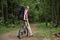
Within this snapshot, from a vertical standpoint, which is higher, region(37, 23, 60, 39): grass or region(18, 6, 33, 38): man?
region(18, 6, 33, 38): man

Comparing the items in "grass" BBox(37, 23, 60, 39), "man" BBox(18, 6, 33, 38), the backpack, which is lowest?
"grass" BBox(37, 23, 60, 39)

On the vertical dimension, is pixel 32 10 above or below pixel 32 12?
above

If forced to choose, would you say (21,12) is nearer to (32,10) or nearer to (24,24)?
(24,24)

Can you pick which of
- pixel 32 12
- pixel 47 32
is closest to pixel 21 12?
pixel 47 32

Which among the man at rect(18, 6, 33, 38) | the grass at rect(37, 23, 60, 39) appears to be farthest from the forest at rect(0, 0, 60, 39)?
the man at rect(18, 6, 33, 38)

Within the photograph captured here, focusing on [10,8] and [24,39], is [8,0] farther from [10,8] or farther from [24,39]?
[24,39]

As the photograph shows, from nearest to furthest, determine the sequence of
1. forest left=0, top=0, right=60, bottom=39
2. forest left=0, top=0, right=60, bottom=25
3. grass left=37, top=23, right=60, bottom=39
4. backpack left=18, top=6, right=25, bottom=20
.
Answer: backpack left=18, top=6, right=25, bottom=20 → grass left=37, top=23, right=60, bottom=39 → forest left=0, top=0, right=60, bottom=39 → forest left=0, top=0, right=60, bottom=25

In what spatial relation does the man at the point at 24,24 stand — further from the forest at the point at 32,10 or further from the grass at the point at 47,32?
the forest at the point at 32,10

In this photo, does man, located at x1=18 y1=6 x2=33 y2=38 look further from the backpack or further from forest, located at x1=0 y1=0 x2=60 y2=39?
forest, located at x1=0 y1=0 x2=60 y2=39

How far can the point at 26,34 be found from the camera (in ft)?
40.9

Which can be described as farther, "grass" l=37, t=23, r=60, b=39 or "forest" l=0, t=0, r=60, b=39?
"forest" l=0, t=0, r=60, b=39

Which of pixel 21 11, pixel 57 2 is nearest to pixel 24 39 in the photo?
pixel 21 11

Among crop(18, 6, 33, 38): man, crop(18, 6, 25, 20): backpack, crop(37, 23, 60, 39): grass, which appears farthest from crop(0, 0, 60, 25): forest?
crop(18, 6, 25, 20): backpack

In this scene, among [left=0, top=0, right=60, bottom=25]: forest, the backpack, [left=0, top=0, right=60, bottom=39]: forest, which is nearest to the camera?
the backpack
